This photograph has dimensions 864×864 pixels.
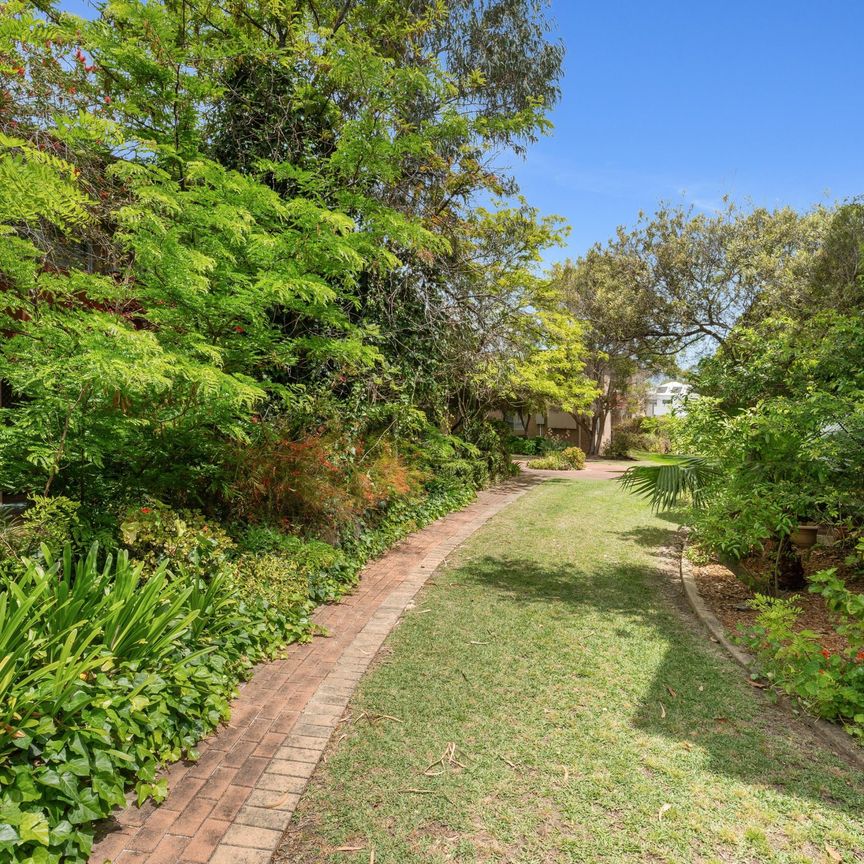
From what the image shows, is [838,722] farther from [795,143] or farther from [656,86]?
[795,143]

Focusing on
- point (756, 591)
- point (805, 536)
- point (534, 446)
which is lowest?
point (756, 591)

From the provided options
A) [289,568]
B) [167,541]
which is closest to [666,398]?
[289,568]

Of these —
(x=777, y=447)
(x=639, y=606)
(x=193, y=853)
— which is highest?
(x=777, y=447)

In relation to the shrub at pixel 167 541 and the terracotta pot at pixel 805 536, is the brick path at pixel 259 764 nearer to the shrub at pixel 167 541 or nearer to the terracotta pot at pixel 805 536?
the shrub at pixel 167 541

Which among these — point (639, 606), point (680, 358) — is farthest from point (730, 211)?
point (639, 606)

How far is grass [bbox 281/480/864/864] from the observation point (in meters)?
2.56

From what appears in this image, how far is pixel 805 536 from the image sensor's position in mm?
6758

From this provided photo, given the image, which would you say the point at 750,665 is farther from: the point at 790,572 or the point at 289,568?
the point at 289,568

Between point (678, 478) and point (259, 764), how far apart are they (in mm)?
5322

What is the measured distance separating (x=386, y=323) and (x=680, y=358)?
1526 cm

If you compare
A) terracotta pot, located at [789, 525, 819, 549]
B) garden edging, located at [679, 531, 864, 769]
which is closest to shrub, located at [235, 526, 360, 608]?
garden edging, located at [679, 531, 864, 769]

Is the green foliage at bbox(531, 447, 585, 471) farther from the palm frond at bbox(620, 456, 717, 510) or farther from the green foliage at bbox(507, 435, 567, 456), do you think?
the palm frond at bbox(620, 456, 717, 510)

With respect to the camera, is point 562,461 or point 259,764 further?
point 562,461

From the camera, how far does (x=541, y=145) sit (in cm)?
1116
